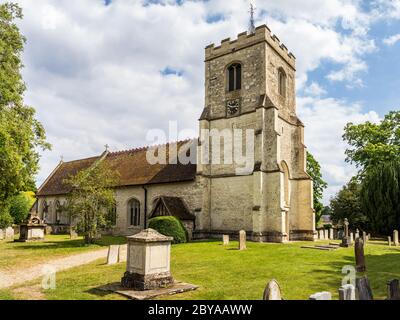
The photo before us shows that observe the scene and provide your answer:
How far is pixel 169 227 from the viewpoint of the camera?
2142 centimetres

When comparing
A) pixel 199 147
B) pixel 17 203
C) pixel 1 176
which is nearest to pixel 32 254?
pixel 1 176

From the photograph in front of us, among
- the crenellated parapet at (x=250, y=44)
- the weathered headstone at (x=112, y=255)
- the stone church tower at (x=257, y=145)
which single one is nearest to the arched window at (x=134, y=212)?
the stone church tower at (x=257, y=145)

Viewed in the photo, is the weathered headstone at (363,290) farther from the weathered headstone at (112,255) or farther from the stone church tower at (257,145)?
the stone church tower at (257,145)

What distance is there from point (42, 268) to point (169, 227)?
30.5 feet

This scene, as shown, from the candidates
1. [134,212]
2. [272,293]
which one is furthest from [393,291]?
[134,212]

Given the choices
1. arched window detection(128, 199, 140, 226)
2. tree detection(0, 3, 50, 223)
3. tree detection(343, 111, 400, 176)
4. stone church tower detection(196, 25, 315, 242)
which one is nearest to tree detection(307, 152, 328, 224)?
tree detection(343, 111, 400, 176)

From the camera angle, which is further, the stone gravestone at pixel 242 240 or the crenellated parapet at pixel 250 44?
the crenellated parapet at pixel 250 44

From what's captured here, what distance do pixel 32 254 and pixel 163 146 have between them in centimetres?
1685

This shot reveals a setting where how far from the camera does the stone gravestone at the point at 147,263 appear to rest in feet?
29.5

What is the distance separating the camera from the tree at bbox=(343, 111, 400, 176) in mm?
33406

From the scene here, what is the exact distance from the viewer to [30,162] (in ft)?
61.0

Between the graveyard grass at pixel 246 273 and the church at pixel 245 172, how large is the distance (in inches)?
246

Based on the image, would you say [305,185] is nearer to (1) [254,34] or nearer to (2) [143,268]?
(1) [254,34]
